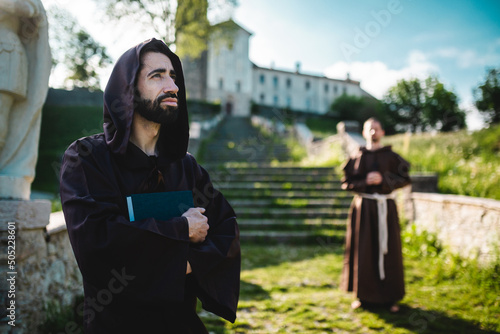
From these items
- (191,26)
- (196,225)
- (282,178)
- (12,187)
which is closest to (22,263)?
(12,187)

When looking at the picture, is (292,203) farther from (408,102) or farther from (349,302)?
(408,102)

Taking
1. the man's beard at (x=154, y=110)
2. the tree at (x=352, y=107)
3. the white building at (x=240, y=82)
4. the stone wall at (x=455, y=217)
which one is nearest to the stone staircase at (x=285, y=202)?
the stone wall at (x=455, y=217)

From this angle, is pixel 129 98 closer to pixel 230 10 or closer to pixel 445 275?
pixel 445 275

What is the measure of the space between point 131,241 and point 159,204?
28 centimetres

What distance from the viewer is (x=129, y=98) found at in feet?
5.38

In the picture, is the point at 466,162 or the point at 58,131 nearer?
the point at 466,162

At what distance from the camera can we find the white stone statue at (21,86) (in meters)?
2.47

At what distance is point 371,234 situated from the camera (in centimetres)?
419

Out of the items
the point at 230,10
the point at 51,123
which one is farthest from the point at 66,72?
the point at 230,10

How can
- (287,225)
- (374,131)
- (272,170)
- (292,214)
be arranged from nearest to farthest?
(374,131)
(287,225)
(292,214)
(272,170)

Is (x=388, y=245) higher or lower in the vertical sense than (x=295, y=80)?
lower

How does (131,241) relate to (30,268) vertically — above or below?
above

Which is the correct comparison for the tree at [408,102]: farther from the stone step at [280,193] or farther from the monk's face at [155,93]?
the monk's face at [155,93]

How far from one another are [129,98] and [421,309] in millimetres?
4023
